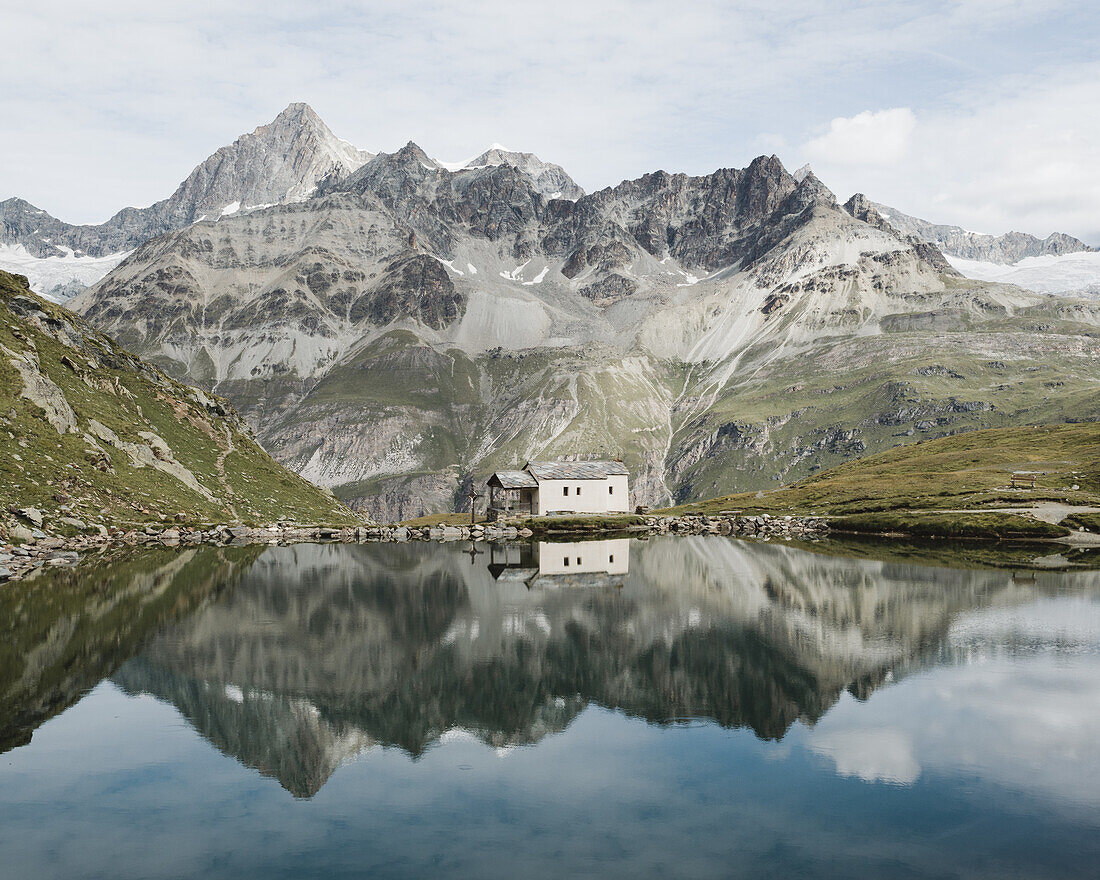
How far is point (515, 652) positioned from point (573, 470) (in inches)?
3604

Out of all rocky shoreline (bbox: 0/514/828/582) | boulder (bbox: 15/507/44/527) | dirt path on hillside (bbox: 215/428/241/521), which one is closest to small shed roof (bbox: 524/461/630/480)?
rocky shoreline (bbox: 0/514/828/582)

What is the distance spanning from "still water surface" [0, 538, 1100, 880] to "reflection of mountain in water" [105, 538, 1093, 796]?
0.19 meters

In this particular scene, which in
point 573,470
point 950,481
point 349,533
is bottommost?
point 349,533

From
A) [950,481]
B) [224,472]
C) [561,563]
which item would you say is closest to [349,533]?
[224,472]

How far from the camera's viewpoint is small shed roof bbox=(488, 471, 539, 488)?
12825 cm

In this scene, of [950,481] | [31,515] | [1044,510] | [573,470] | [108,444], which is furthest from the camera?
[950,481]

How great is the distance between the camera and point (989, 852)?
64.9ft

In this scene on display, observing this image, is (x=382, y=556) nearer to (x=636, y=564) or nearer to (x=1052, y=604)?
(x=636, y=564)

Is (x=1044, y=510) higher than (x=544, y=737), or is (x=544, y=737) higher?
(x=1044, y=510)

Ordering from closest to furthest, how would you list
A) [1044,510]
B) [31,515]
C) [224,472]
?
[31,515] < [1044,510] < [224,472]

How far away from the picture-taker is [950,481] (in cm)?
13275

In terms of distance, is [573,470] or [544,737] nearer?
[544,737]

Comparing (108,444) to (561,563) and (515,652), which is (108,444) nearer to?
(561,563)

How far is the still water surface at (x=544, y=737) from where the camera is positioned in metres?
20.2
